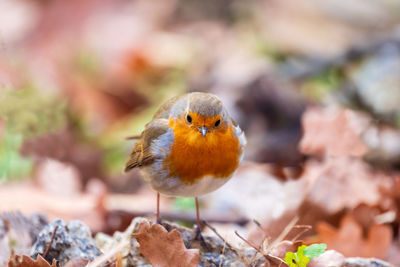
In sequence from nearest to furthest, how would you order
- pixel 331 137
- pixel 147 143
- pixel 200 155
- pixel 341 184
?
pixel 200 155, pixel 147 143, pixel 341 184, pixel 331 137

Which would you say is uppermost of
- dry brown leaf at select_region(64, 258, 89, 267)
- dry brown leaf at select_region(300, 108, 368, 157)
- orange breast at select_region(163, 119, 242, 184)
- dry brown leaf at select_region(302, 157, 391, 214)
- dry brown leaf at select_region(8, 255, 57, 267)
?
dry brown leaf at select_region(300, 108, 368, 157)

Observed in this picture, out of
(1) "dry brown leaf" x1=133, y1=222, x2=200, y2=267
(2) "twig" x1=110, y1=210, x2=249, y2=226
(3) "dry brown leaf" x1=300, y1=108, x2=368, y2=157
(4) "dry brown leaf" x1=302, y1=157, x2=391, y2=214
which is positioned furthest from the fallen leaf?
(3) "dry brown leaf" x1=300, y1=108, x2=368, y2=157

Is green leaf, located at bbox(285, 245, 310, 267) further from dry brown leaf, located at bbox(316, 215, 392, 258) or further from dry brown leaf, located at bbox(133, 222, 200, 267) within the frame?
dry brown leaf, located at bbox(316, 215, 392, 258)

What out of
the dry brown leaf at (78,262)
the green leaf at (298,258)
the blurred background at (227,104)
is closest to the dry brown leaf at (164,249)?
the dry brown leaf at (78,262)

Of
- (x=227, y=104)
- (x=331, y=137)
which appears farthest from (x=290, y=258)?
(x=227, y=104)

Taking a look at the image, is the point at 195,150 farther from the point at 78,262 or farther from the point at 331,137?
the point at 331,137

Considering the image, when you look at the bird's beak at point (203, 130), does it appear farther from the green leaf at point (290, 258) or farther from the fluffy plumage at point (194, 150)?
the green leaf at point (290, 258)

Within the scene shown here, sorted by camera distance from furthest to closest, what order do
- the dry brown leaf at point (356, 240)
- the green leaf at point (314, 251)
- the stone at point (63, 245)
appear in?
the dry brown leaf at point (356, 240)
the stone at point (63, 245)
the green leaf at point (314, 251)
